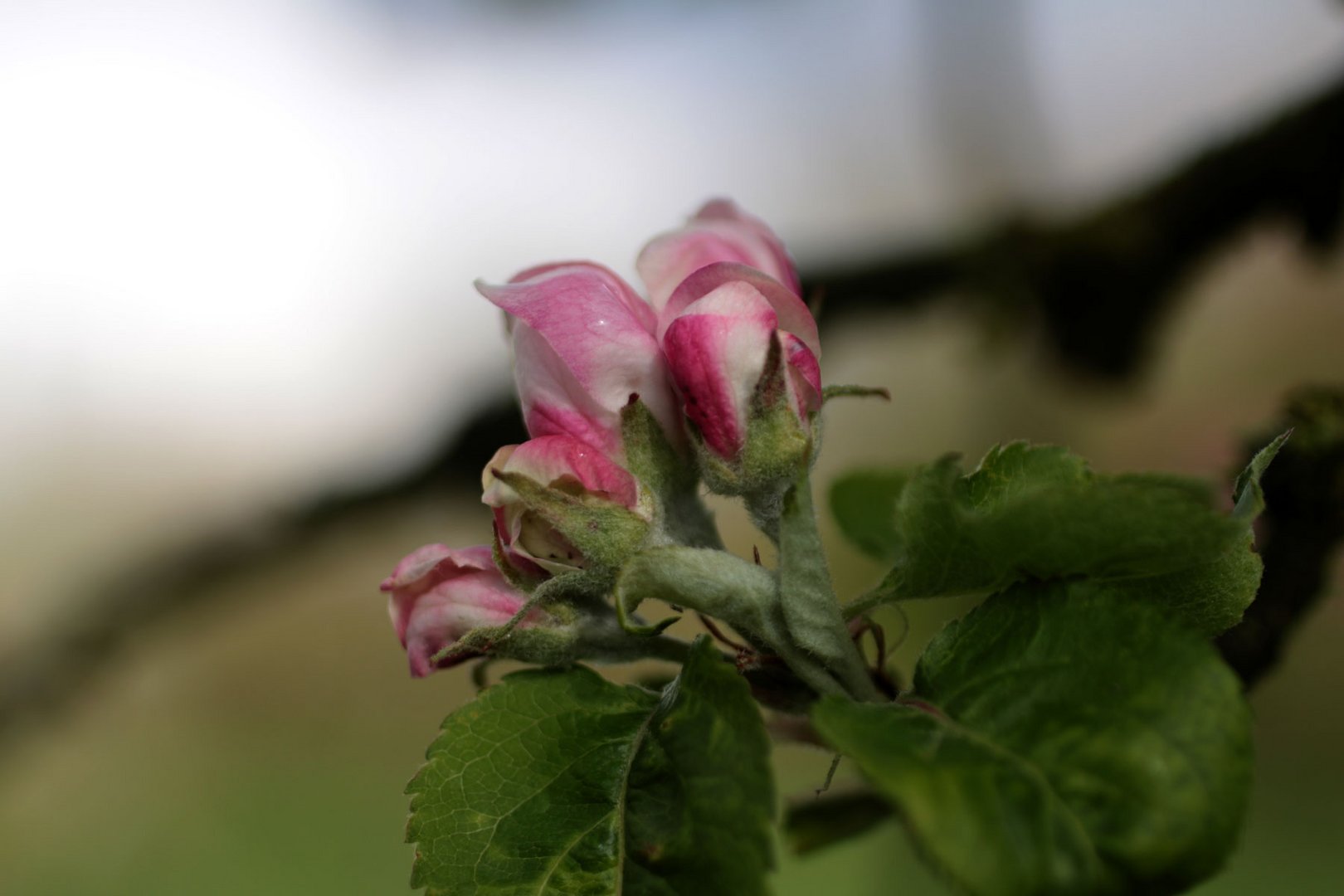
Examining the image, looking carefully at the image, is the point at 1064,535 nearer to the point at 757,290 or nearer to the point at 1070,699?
the point at 1070,699

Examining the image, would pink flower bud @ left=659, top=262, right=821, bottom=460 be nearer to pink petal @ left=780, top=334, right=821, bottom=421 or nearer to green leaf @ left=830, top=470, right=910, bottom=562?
pink petal @ left=780, top=334, right=821, bottom=421

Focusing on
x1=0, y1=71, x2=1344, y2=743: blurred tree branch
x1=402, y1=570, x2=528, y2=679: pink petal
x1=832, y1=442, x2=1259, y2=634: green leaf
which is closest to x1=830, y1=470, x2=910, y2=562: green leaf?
x1=832, y1=442, x2=1259, y2=634: green leaf

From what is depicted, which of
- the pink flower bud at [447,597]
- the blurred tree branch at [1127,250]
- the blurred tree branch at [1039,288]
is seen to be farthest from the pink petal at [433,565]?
the blurred tree branch at [1039,288]

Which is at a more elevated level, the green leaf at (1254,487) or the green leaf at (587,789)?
the green leaf at (1254,487)

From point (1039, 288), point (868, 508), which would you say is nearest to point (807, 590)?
point (868, 508)

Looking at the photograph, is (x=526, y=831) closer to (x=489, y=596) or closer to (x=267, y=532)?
(x=489, y=596)

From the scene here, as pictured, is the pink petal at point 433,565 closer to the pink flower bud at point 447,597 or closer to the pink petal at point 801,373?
the pink flower bud at point 447,597
